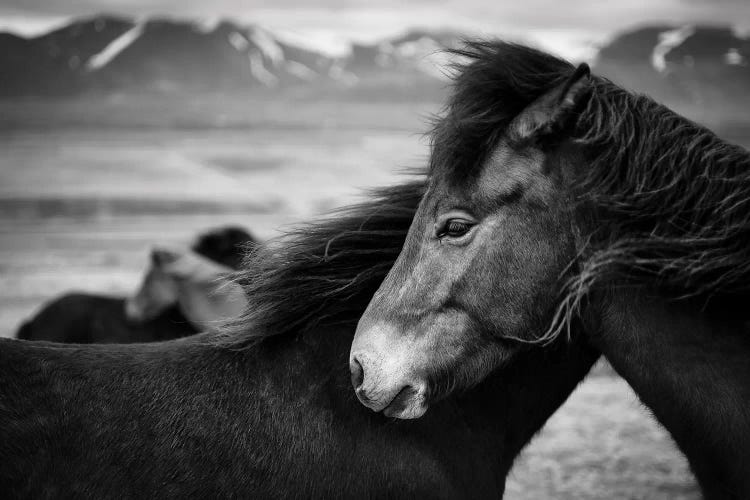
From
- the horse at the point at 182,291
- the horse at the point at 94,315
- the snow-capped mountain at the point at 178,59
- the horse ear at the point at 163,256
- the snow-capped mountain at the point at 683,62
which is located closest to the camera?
the horse at the point at 182,291

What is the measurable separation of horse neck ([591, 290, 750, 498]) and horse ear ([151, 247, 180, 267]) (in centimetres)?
353

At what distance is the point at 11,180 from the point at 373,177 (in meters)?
9.38

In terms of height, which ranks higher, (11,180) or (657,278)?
(657,278)

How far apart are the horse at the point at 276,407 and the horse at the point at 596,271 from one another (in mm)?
241

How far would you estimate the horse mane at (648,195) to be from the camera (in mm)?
1951

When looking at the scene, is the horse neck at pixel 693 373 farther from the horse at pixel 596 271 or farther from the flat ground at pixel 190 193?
the flat ground at pixel 190 193

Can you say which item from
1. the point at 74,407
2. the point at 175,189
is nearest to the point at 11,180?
the point at 175,189

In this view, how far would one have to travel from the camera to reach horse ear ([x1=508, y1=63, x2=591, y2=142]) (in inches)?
74.5

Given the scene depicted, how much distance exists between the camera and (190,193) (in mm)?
20625

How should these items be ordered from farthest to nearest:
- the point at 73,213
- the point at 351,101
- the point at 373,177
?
the point at 351,101, the point at 373,177, the point at 73,213

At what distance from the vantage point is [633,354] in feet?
6.57

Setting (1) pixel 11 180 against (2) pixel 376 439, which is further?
(1) pixel 11 180

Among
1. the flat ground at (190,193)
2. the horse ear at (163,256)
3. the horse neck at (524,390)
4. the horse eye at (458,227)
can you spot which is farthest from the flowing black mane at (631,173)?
the flat ground at (190,193)

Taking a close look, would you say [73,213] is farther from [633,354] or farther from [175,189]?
[633,354]
